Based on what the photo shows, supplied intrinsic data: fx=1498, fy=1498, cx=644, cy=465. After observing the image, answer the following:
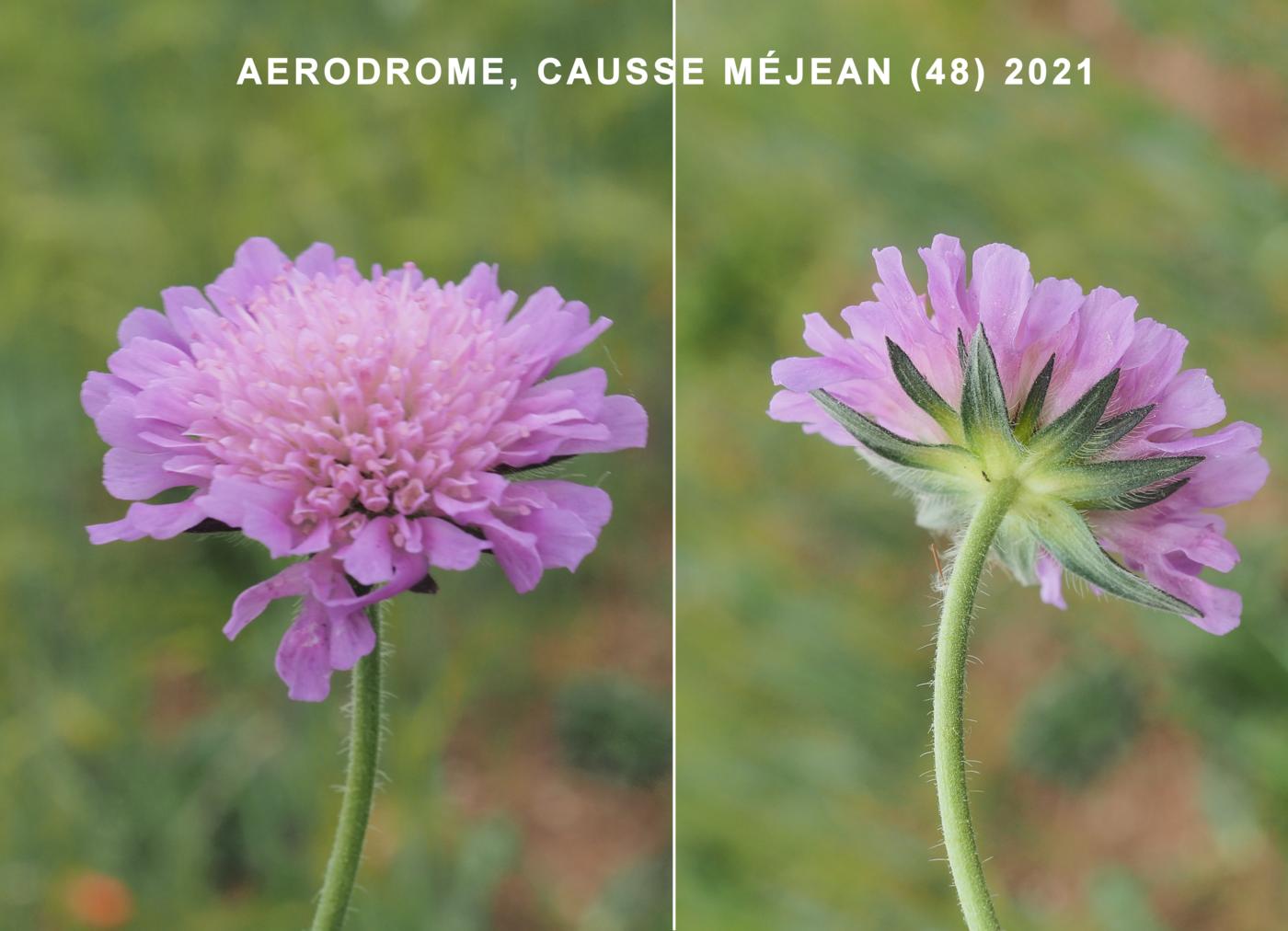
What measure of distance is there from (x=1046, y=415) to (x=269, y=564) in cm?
88

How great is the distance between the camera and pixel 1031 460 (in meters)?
0.31

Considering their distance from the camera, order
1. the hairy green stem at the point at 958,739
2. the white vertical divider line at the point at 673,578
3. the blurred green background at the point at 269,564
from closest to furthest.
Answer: the hairy green stem at the point at 958,739 → the white vertical divider line at the point at 673,578 → the blurred green background at the point at 269,564

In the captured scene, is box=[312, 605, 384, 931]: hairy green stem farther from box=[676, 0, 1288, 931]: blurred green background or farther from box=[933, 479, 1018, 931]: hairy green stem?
box=[676, 0, 1288, 931]: blurred green background

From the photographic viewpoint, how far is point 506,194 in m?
1.26

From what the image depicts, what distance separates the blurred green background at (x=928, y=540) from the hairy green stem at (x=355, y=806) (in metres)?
0.76

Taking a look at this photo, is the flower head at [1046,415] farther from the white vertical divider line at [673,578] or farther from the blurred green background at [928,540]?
the blurred green background at [928,540]

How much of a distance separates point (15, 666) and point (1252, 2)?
1.03 m

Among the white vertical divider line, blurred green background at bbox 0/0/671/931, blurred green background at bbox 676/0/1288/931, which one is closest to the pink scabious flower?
the white vertical divider line

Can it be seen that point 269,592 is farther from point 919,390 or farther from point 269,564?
point 269,564

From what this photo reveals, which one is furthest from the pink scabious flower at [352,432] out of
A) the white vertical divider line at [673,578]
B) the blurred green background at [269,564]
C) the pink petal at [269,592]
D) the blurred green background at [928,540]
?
the blurred green background at [928,540]

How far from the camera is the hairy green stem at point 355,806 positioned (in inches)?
10.7

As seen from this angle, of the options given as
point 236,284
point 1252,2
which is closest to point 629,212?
point 1252,2

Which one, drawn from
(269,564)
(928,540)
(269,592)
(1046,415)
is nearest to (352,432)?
(269,592)

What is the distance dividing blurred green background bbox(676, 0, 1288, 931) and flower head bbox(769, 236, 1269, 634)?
2.32 feet
